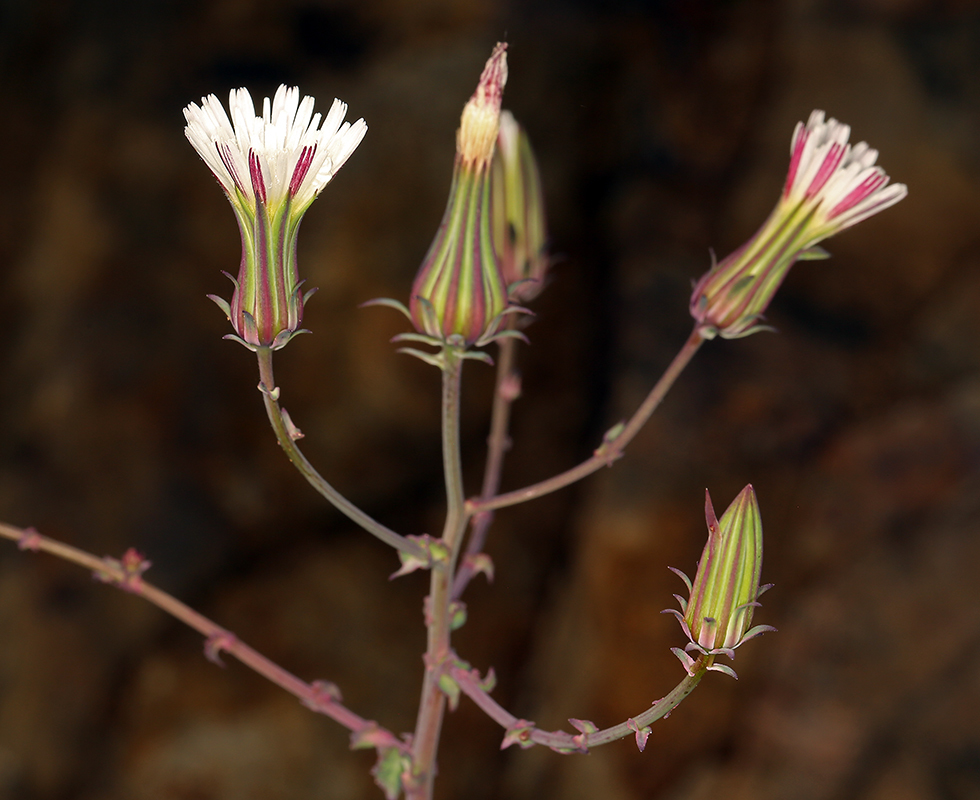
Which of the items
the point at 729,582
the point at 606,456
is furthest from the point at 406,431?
the point at 729,582

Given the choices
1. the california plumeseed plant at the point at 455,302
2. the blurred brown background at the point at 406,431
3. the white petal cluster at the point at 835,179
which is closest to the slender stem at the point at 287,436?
the california plumeseed plant at the point at 455,302

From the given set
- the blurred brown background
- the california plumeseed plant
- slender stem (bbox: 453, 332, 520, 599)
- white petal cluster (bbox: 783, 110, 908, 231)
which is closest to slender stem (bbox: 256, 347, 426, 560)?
the california plumeseed plant

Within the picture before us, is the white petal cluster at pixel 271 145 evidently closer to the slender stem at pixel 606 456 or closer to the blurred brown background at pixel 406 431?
the slender stem at pixel 606 456

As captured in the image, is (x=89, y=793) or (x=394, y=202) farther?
(x=394, y=202)

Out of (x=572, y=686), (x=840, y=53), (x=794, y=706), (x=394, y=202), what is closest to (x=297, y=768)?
(x=572, y=686)

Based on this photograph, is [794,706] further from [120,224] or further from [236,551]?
[120,224]

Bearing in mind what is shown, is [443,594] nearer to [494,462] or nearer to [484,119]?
[494,462]
